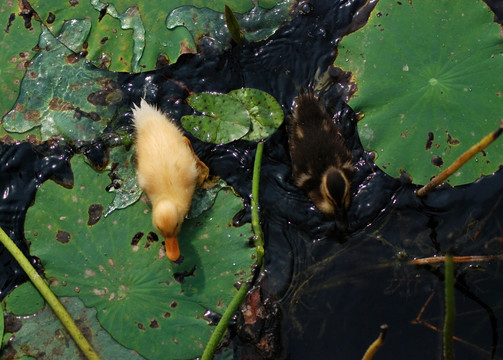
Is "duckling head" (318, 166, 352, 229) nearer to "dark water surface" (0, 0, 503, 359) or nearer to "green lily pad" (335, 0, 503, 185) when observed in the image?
"dark water surface" (0, 0, 503, 359)

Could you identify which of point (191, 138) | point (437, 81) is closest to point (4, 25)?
point (191, 138)

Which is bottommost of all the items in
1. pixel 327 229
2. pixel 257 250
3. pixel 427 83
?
pixel 327 229

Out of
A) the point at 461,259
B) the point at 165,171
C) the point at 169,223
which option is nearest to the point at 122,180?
the point at 165,171

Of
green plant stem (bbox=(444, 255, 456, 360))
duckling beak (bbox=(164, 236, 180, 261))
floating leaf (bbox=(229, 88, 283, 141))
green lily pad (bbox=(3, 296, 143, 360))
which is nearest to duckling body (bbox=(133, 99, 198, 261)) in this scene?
duckling beak (bbox=(164, 236, 180, 261))

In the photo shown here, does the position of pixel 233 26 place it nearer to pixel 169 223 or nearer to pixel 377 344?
pixel 169 223

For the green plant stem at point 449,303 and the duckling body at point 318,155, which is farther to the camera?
the duckling body at point 318,155

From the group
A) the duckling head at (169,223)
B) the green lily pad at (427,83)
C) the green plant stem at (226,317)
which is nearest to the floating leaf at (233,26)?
the green lily pad at (427,83)

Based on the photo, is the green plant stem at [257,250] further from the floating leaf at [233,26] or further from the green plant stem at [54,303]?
the floating leaf at [233,26]
